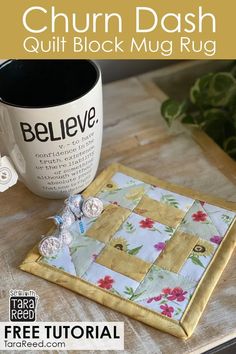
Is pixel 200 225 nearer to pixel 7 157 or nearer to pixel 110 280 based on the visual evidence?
pixel 110 280

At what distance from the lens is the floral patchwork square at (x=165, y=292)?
1.60ft

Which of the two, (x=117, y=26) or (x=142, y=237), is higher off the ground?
(x=117, y=26)

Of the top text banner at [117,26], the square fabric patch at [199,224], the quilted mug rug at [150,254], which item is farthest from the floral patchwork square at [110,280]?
the top text banner at [117,26]

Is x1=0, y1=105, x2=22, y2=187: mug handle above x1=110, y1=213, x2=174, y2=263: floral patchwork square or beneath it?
above

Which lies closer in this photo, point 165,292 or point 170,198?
point 165,292

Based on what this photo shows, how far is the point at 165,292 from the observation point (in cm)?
50

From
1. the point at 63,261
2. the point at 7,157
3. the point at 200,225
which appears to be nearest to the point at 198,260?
the point at 200,225

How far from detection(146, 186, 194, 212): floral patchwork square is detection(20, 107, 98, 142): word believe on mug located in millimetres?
133

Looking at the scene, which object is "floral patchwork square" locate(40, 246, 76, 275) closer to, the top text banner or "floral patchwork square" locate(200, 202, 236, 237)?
"floral patchwork square" locate(200, 202, 236, 237)

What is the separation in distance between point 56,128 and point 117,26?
0.82 feet

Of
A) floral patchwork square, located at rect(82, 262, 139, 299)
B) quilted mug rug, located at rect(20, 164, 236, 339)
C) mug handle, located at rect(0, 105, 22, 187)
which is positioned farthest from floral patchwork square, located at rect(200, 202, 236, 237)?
mug handle, located at rect(0, 105, 22, 187)

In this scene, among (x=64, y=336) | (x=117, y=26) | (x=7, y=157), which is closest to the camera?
(x=64, y=336)

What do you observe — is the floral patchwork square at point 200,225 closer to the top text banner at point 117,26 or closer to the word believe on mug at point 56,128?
the word believe on mug at point 56,128

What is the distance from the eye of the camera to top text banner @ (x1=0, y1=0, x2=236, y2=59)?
68 centimetres
